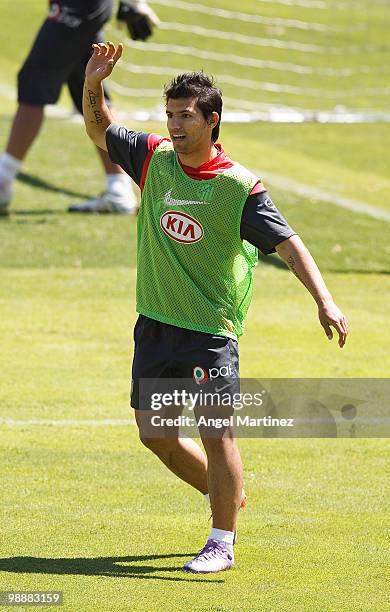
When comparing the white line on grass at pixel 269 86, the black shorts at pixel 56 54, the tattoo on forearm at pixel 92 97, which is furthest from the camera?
the white line on grass at pixel 269 86

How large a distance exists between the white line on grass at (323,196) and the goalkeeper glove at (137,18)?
2.31 meters

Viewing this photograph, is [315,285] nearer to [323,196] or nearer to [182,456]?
[182,456]

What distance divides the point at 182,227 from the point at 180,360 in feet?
1.68

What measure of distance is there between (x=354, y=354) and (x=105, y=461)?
253cm

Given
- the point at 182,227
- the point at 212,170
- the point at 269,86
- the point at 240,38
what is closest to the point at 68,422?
the point at 182,227

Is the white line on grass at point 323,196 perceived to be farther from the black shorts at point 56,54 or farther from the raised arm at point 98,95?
the raised arm at point 98,95

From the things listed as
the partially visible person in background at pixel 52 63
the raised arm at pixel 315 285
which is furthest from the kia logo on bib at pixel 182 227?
the partially visible person in background at pixel 52 63

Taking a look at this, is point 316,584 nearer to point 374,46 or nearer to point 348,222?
point 348,222

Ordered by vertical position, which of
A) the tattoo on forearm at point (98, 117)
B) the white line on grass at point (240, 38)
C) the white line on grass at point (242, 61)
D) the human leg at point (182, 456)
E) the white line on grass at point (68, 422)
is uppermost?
the white line on grass at point (240, 38)

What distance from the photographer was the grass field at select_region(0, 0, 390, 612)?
5.29 meters

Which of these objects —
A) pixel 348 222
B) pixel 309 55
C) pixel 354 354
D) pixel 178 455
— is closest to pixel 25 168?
pixel 348 222

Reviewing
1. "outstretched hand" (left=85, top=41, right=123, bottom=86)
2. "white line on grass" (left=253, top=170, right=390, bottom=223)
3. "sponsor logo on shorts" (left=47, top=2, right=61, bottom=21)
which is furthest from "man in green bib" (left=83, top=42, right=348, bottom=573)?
"white line on grass" (left=253, top=170, right=390, bottom=223)

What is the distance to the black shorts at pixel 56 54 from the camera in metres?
11.9

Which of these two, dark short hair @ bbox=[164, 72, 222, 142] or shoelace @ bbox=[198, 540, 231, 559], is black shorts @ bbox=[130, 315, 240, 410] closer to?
shoelace @ bbox=[198, 540, 231, 559]
